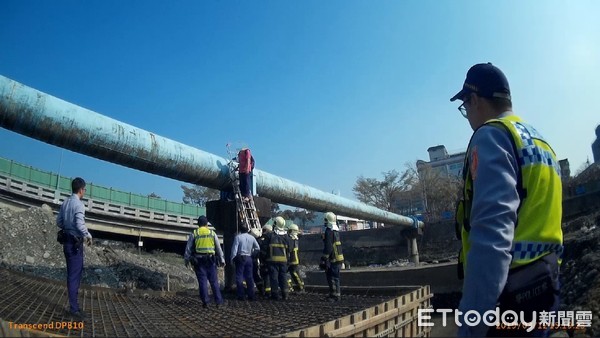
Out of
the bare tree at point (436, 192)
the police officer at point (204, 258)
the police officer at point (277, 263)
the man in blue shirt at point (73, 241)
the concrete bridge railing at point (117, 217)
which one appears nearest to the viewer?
the man in blue shirt at point (73, 241)

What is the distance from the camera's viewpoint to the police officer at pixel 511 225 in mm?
1548

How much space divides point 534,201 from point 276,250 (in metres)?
7.88

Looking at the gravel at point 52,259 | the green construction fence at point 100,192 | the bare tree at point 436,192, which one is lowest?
the gravel at point 52,259

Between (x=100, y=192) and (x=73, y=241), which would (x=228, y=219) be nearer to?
(x=73, y=241)

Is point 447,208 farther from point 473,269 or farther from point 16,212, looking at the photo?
point 473,269

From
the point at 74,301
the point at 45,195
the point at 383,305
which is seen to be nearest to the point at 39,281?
the point at 74,301

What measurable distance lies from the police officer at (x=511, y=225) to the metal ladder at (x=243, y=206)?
9.65m

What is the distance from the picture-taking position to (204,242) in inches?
315

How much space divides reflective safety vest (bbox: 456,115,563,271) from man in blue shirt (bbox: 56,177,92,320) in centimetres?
537

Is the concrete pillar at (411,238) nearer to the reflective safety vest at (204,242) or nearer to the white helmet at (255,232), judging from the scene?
the white helmet at (255,232)

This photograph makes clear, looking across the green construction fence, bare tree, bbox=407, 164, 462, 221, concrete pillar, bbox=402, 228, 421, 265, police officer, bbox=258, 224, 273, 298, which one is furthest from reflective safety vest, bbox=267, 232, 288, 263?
bare tree, bbox=407, 164, 462, 221

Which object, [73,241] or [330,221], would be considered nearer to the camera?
[73,241]


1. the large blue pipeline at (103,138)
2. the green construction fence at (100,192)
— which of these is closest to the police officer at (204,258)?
the large blue pipeline at (103,138)

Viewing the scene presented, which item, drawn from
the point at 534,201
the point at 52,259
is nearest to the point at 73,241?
the point at 534,201
